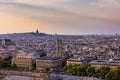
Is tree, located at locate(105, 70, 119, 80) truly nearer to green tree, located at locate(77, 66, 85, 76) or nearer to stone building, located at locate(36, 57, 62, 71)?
green tree, located at locate(77, 66, 85, 76)

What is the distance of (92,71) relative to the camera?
125 ft

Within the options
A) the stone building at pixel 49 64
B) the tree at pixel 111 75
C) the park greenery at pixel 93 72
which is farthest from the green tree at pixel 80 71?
the stone building at pixel 49 64

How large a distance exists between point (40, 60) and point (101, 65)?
10.0 meters

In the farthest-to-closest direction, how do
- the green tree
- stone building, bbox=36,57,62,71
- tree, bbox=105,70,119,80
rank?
1. stone building, bbox=36,57,62,71
2. the green tree
3. tree, bbox=105,70,119,80

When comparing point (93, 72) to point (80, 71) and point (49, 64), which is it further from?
point (49, 64)

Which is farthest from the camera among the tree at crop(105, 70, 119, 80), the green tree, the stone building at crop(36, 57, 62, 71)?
the stone building at crop(36, 57, 62, 71)

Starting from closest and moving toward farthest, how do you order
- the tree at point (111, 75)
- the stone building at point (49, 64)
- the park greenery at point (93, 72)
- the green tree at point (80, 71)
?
the tree at point (111, 75), the park greenery at point (93, 72), the green tree at point (80, 71), the stone building at point (49, 64)

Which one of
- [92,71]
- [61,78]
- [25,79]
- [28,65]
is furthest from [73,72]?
[28,65]

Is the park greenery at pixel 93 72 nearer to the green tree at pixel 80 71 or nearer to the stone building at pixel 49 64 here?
the green tree at pixel 80 71

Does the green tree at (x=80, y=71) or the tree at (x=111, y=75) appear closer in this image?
the tree at (x=111, y=75)

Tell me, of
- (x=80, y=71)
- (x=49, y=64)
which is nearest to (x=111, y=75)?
(x=80, y=71)

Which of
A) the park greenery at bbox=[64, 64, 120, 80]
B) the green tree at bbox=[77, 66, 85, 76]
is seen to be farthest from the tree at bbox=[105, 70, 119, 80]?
the green tree at bbox=[77, 66, 85, 76]

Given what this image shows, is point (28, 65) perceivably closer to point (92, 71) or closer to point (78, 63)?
point (78, 63)

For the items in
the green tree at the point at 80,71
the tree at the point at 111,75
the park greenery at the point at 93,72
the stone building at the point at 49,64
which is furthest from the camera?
the stone building at the point at 49,64
